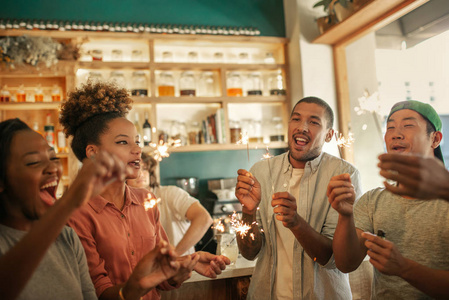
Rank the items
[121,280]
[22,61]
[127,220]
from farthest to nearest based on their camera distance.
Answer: [22,61], [127,220], [121,280]

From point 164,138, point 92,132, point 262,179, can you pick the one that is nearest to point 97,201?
point 92,132

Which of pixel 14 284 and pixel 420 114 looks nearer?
pixel 14 284

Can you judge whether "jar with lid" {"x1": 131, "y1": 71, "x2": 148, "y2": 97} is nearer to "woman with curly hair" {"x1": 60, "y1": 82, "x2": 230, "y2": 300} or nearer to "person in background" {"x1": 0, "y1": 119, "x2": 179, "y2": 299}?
"woman with curly hair" {"x1": 60, "y1": 82, "x2": 230, "y2": 300}

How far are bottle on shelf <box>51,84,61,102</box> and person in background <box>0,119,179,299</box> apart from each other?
2.58 m

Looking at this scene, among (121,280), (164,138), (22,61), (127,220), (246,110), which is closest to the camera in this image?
(121,280)

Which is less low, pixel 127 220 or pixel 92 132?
pixel 92 132

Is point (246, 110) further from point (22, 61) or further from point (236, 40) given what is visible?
point (22, 61)

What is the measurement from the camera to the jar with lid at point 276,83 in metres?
3.92

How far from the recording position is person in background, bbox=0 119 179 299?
2.83 feet

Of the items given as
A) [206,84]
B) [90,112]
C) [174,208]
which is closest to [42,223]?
[90,112]

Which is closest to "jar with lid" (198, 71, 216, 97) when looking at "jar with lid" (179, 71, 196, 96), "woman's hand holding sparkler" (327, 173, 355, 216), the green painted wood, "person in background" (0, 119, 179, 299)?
"jar with lid" (179, 71, 196, 96)

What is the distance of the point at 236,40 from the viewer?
150 inches

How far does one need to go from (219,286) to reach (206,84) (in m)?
2.33

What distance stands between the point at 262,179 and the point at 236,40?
2.29 metres
